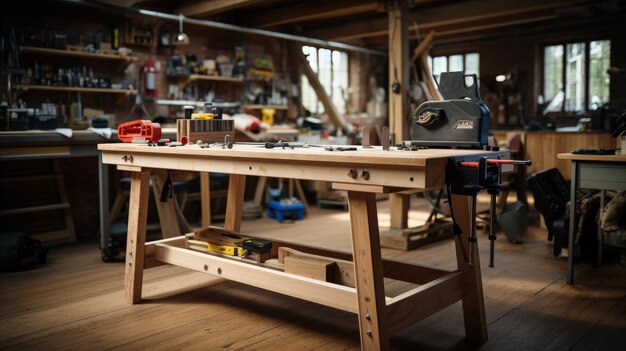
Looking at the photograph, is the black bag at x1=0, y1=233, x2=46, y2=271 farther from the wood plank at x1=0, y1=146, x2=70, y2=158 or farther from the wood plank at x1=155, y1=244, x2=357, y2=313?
the wood plank at x1=155, y1=244, x2=357, y2=313

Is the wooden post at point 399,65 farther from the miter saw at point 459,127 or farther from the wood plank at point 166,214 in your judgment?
the miter saw at point 459,127

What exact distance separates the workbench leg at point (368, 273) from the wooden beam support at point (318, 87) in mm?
6668

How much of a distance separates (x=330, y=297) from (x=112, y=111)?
5094 mm

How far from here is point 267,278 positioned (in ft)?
9.37

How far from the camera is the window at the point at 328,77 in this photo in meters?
10.0

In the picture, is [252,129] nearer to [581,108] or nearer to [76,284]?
[76,284]

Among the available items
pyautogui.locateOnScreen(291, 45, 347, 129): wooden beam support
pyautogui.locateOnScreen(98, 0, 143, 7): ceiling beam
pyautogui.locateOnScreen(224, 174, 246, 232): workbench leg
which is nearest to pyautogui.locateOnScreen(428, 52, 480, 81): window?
pyautogui.locateOnScreen(291, 45, 347, 129): wooden beam support

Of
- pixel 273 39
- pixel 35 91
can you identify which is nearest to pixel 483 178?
pixel 35 91

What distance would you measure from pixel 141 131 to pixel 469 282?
2.17m

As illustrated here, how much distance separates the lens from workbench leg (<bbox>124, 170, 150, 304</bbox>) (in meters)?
3.43

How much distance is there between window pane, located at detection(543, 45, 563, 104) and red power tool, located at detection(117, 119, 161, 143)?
909cm

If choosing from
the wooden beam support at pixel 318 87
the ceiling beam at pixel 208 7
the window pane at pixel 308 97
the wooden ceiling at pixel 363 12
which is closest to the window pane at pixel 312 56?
the window pane at pixel 308 97

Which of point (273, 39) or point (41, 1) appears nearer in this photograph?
point (41, 1)

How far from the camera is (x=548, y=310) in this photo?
3.24 metres
